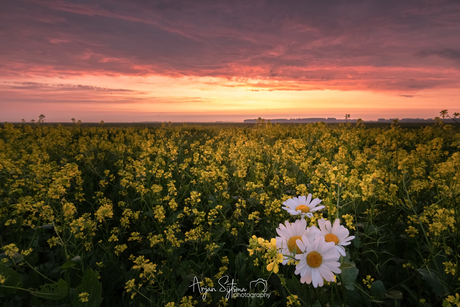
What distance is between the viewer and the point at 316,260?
0.98 meters

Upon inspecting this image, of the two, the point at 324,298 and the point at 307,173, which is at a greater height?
the point at 307,173

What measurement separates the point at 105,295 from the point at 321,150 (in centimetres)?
743

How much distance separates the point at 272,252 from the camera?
104 cm

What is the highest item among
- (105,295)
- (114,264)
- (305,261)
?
(305,261)

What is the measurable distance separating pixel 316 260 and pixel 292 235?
0.59ft

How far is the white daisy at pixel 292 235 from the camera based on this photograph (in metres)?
1.07

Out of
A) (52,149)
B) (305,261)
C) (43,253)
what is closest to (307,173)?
(305,261)

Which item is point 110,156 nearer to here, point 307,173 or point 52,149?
point 52,149

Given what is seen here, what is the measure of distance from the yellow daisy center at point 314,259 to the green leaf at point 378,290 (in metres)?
1.60

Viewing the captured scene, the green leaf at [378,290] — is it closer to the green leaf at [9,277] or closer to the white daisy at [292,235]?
the white daisy at [292,235]

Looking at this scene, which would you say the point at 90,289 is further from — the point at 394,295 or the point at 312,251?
the point at 394,295

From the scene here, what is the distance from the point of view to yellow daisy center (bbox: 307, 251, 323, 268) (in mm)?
982

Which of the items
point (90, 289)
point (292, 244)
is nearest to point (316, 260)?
point (292, 244)

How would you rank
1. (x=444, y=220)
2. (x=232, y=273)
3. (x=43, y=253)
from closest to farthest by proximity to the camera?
1. (x=444, y=220)
2. (x=232, y=273)
3. (x=43, y=253)
